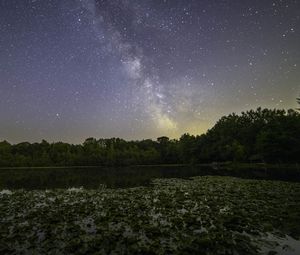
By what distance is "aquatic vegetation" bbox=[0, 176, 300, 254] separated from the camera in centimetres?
790

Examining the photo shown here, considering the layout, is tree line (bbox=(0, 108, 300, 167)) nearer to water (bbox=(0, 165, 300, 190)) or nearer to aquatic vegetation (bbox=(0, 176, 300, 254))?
water (bbox=(0, 165, 300, 190))

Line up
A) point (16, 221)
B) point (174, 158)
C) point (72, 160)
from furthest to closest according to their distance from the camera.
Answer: point (72, 160)
point (174, 158)
point (16, 221)

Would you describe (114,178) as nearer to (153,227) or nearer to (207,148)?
(153,227)

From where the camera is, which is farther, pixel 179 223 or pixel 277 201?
pixel 277 201

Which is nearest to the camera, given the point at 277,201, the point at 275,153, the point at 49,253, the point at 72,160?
the point at 49,253

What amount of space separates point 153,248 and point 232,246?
6.79 ft

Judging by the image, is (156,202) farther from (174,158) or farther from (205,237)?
(174,158)

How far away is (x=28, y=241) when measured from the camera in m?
8.65

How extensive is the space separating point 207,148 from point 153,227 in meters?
77.8

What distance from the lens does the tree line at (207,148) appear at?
60219 mm

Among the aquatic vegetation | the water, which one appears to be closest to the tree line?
the water

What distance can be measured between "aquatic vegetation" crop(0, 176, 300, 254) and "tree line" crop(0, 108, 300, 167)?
48466 mm

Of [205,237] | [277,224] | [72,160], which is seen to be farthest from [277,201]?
[72,160]

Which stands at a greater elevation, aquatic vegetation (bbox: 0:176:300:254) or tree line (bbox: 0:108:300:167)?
tree line (bbox: 0:108:300:167)
